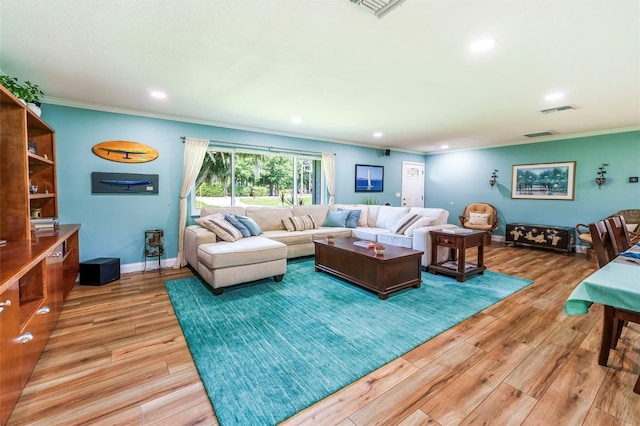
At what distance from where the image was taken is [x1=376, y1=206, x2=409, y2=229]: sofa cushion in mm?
5328

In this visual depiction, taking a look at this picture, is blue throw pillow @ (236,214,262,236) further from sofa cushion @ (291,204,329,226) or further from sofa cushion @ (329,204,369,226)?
sofa cushion @ (329,204,369,226)

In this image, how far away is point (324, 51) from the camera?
Answer: 241cm

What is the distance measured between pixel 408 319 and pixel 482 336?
60 cm

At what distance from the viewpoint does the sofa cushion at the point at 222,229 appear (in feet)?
12.8

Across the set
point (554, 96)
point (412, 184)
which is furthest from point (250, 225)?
point (412, 184)

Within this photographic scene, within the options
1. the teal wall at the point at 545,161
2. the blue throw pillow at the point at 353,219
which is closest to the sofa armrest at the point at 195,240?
the blue throw pillow at the point at 353,219

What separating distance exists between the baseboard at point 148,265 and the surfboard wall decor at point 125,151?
1525 mm

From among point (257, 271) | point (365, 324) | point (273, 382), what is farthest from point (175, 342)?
point (365, 324)

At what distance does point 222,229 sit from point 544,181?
6.68 m

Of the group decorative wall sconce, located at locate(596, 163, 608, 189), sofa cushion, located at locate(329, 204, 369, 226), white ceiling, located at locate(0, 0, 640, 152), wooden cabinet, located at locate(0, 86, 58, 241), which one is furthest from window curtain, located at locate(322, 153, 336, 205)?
decorative wall sconce, located at locate(596, 163, 608, 189)

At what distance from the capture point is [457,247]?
3.74m

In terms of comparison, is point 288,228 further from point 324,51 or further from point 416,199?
point 416,199

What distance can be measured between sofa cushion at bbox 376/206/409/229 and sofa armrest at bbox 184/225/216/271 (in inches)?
125

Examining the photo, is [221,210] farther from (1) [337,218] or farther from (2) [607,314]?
(2) [607,314]
